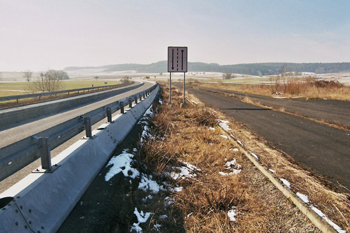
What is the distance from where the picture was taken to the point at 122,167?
505cm

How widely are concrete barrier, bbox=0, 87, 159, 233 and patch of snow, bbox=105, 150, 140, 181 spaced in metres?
0.20

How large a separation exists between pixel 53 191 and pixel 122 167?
1.94 m

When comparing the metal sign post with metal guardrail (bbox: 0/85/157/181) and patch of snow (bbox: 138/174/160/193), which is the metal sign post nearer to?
patch of snow (bbox: 138/174/160/193)

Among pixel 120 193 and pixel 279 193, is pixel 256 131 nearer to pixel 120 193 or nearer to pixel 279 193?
pixel 279 193

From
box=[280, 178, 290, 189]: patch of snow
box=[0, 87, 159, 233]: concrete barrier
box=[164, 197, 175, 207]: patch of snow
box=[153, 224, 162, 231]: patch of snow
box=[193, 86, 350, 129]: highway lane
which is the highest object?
box=[0, 87, 159, 233]: concrete barrier

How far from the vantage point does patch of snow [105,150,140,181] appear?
4.77m

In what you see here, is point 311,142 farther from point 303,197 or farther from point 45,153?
point 45,153

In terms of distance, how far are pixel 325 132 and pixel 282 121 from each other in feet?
8.95

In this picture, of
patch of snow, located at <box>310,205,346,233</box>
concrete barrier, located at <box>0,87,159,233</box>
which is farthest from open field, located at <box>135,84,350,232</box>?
concrete barrier, located at <box>0,87,159,233</box>

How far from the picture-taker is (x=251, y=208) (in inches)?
169

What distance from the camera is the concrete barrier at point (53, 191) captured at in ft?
8.11

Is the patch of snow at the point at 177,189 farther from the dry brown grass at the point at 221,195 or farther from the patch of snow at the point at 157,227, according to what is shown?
the patch of snow at the point at 157,227

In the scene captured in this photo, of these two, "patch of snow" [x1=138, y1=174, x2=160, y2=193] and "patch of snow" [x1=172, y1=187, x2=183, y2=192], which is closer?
"patch of snow" [x1=138, y1=174, x2=160, y2=193]

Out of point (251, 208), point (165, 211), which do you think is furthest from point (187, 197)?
point (251, 208)
